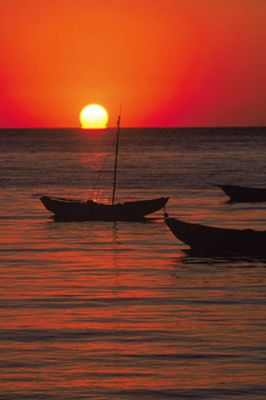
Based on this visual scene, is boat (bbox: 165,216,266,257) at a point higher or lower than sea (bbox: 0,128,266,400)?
higher

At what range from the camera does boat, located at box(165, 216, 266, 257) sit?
3591 cm

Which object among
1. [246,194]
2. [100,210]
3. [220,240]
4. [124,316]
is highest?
[246,194]

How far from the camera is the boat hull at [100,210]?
50.3 meters

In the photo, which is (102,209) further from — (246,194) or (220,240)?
(246,194)

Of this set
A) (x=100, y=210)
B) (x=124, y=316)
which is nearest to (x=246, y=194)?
(x=100, y=210)

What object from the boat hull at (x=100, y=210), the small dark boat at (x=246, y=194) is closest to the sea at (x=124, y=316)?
the boat hull at (x=100, y=210)

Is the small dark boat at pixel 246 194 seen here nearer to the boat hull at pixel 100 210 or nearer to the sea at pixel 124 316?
the sea at pixel 124 316

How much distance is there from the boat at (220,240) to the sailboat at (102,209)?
41.4 ft

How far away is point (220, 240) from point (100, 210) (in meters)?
14.5

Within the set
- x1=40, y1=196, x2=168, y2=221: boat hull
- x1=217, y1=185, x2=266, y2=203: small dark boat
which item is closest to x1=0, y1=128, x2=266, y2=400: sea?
x1=40, y1=196, x2=168, y2=221: boat hull

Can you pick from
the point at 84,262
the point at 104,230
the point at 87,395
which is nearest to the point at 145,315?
the point at 87,395

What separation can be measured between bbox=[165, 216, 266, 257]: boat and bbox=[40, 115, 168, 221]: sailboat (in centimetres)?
1263

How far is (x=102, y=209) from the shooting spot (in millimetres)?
50281

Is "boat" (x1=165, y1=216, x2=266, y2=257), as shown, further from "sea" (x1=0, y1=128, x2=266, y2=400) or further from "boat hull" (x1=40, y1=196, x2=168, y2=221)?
"boat hull" (x1=40, y1=196, x2=168, y2=221)
